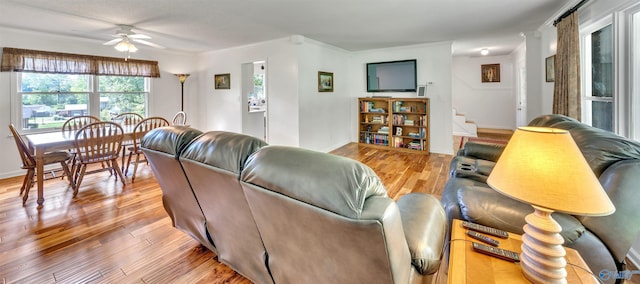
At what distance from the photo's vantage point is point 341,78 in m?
6.23

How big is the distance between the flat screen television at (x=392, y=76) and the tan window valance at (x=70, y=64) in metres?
4.56

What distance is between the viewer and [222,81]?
19.7 feet

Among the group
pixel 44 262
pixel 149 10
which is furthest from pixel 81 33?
pixel 44 262

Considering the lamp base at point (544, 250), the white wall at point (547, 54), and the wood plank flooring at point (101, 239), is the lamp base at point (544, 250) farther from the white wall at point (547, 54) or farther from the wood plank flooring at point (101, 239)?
the white wall at point (547, 54)

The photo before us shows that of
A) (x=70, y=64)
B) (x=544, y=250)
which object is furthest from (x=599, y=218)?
(x=70, y=64)

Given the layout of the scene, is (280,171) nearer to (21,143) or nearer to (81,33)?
(21,143)

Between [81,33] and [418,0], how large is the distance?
4.95m

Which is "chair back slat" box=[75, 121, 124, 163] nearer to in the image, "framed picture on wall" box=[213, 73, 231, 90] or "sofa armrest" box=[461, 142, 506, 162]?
"framed picture on wall" box=[213, 73, 231, 90]

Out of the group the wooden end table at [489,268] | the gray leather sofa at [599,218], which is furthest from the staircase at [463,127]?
the wooden end table at [489,268]

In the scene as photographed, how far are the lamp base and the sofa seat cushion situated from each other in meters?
0.50

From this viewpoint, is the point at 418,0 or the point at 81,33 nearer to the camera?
the point at 418,0

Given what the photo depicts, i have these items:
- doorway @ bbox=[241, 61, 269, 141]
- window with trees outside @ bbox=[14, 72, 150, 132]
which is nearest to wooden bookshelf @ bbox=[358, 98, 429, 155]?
doorway @ bbox=[241, 61, 269, 141]

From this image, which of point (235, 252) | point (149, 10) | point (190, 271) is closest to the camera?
point (235, 252)

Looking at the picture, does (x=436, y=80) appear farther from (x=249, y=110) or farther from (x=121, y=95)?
(x=121, y=95)
